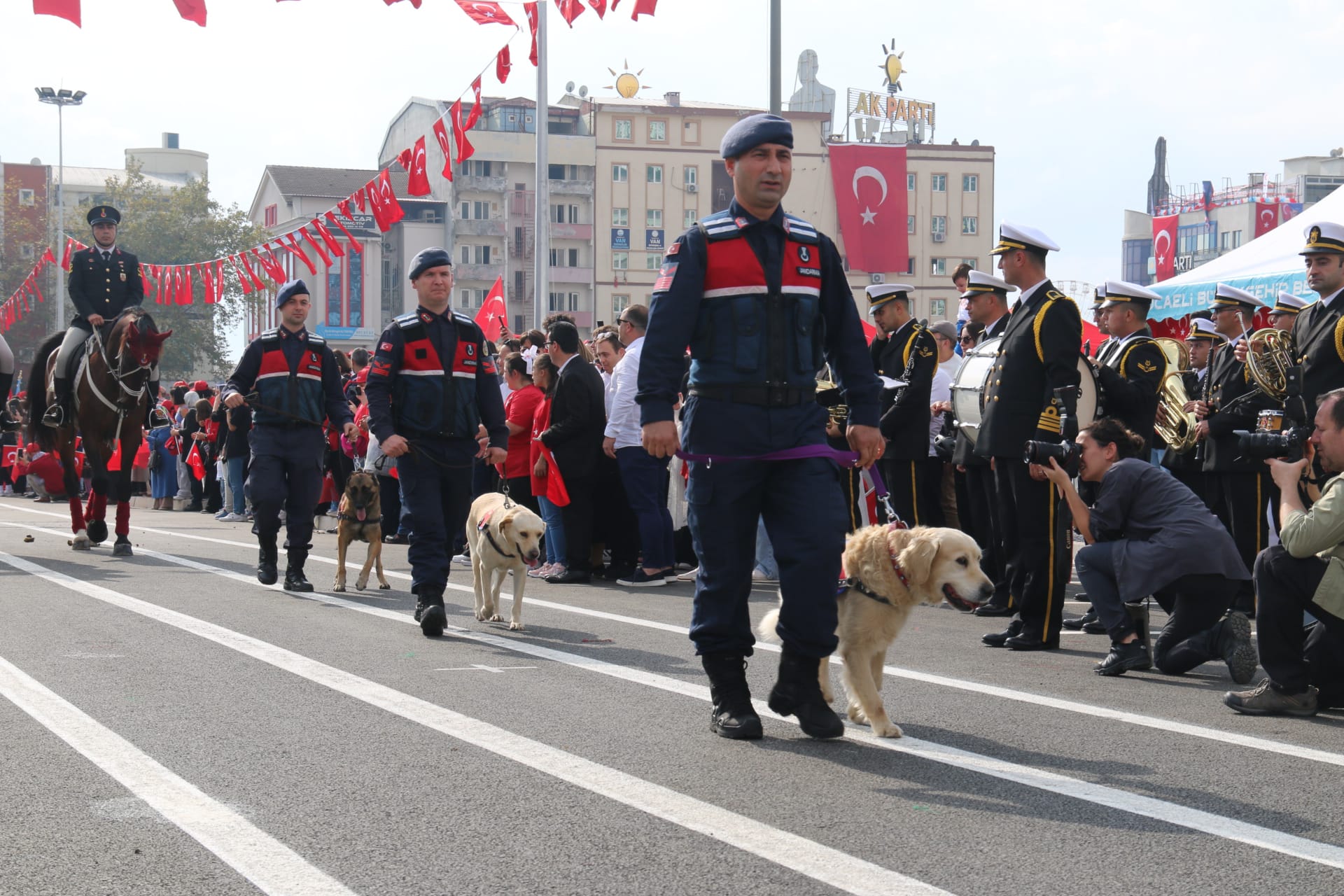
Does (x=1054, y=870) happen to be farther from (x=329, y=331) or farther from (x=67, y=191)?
(x=67, y=191)

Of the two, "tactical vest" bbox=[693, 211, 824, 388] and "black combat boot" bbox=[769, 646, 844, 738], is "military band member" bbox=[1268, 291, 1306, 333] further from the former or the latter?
"black combat boot" bbox=[769, 646, 844, 738]

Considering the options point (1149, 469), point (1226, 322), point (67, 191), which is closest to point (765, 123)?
point (1149, 469)

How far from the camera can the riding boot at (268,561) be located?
40.9ft

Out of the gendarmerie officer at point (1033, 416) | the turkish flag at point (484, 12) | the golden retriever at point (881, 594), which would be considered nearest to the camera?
the golden retriever at point (881, 594)

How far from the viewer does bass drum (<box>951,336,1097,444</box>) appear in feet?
31.7

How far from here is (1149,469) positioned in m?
8.80

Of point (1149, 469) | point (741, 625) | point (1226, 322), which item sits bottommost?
point (741, 625)

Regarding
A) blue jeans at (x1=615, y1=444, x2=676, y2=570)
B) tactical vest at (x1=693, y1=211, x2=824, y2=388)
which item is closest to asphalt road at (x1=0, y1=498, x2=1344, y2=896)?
tactical vest at (x1=693, y1=211, x2=824, y2=388)

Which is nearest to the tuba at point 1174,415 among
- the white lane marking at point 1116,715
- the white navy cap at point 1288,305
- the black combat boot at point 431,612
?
the white navy cap at point 1288,305

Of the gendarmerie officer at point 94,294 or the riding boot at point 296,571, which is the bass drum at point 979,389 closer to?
the riding boot at point 296,571

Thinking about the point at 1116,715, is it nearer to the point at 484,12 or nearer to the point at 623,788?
the point at 623,788

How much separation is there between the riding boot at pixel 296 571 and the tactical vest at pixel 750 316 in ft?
21.6

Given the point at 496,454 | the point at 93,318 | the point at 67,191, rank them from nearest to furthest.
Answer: the point at 496,454 < the point at 93,318 < the point at 67,191

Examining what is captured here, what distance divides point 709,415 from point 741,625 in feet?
2.69
